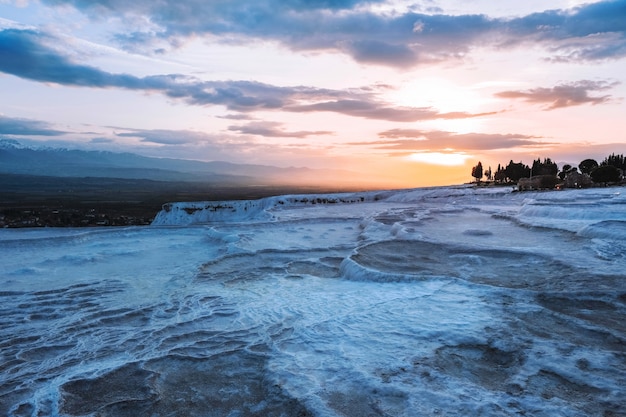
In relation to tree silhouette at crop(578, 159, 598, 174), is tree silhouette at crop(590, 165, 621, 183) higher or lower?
lower

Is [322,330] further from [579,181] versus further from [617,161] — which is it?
[617,161]

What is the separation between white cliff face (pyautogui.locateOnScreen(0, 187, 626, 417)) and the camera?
464 centimetres

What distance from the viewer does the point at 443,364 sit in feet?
17.4

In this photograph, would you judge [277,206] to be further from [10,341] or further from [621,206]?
[10,341]

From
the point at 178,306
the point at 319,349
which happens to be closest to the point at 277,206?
the point at 178,306

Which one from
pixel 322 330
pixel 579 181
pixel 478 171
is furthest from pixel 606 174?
pixel 322 330

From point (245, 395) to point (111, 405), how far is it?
4.89ft

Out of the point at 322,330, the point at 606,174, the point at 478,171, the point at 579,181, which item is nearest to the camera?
the point at 322,330

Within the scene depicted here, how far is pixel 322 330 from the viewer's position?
650 centimetres

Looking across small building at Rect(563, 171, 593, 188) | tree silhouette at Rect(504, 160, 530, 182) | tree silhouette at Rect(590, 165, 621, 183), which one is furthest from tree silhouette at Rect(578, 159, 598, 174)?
small building at Rect(563, 171, 593, 188)

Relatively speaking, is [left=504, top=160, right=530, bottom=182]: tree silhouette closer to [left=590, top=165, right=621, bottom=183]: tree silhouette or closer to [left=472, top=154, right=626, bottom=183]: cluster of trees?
[left=472, top=154, right=626, bottom=183]: cluster of trees

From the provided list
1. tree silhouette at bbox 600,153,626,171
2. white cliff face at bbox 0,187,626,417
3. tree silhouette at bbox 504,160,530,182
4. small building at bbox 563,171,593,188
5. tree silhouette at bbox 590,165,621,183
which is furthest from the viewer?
tree silhouette at bbox 504,160,530,182

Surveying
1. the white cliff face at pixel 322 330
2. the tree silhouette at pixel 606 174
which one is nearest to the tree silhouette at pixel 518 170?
the tree silhouette at pixel 606 174

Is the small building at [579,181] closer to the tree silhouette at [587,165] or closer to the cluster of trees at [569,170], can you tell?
the cluster of trees at [569,170]
